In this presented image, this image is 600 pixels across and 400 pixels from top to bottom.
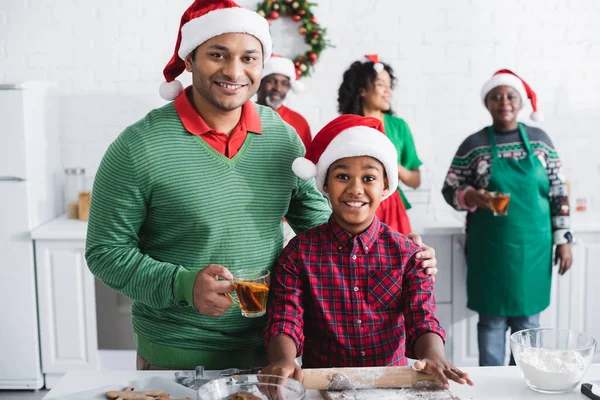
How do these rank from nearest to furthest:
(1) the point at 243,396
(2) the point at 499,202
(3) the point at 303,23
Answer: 1. (1) the point at 243,396
2. (2) the point at 499,202
3. (3) the point at 303,23

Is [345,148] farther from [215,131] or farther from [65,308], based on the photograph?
[65,308]

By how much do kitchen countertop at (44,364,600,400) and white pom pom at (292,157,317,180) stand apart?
489mm

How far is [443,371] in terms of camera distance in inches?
58.1

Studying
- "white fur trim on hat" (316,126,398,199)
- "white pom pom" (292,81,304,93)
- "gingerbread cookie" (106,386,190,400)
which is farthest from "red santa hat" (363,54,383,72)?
"gingerbread cookie" (106,386,190,400)

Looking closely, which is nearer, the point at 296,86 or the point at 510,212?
the point at 510,212

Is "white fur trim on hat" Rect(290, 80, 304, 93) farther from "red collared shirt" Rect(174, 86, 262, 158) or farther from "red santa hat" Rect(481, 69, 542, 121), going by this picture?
"red collared shirt" Rect(174, 86, 262, 158)

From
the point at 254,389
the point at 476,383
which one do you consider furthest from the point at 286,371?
the point at 476,383

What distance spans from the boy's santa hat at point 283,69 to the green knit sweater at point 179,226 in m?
1.77

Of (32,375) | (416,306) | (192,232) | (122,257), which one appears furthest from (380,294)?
(32,375)

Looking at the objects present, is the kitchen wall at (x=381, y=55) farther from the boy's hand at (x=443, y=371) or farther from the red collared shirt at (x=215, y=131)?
the boy's hand at (x=443, y=371)

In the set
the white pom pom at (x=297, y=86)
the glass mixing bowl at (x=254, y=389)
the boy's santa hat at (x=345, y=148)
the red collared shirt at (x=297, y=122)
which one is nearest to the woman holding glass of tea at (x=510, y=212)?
the red collared shirt at (x=297, y=122)

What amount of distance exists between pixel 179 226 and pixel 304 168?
0.31 m

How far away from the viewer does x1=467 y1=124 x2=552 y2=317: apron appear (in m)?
3.06

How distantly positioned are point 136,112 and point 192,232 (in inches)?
95.4
